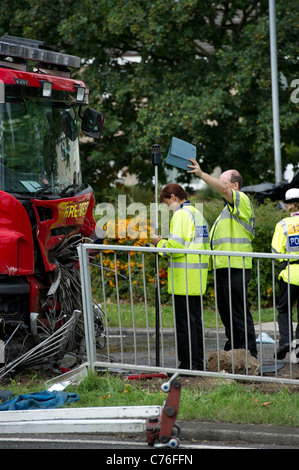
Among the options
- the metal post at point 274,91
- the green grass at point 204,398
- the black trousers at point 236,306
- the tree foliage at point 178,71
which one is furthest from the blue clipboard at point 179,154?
the tree foliage at point 178,71

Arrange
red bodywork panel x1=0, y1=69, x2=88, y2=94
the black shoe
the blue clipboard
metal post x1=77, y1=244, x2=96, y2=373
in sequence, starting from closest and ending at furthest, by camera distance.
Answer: metal post x1=77, y1=244, x2=96, y2=373 → the blue clipboard → red bodywork panel x1=0, y1=69, x2=88, y2=94 → the black shoe

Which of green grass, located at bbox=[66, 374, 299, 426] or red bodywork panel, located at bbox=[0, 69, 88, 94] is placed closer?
green grass, located at bbox=[66, 374, 299, 426]

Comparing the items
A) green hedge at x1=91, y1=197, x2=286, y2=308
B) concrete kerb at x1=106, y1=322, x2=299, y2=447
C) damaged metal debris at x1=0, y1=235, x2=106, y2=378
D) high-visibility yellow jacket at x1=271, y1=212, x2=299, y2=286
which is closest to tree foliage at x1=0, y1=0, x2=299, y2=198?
green hedge at x1=91, y1=197, x2=286, y2=308

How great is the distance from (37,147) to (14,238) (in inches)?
43.8

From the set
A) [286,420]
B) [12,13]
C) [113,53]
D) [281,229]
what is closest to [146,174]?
[113,53]

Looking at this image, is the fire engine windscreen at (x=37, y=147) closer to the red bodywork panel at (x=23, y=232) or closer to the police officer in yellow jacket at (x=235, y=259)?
the red bodywork panel at (x=23, y=232)

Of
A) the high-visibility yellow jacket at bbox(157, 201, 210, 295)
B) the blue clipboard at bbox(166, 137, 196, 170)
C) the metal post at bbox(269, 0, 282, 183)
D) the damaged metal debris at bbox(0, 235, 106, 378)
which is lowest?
the damaged metal debris at bbox(0, 235, 106, 378)

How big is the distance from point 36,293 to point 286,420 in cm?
267

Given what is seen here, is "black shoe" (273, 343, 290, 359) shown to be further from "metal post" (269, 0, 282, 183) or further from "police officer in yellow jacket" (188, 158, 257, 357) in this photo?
"metal post" (269, 0, 282, 183)

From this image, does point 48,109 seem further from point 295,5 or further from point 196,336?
point 295,5

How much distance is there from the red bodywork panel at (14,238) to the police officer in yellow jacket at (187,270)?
125cm

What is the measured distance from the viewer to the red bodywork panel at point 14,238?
6.42 m

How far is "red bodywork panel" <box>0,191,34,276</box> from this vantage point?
253 inches

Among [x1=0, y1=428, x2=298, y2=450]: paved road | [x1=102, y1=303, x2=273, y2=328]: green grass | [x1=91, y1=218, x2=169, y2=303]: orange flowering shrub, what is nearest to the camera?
[x1=0, y1=428, x2=298, y2=450]: paved road
